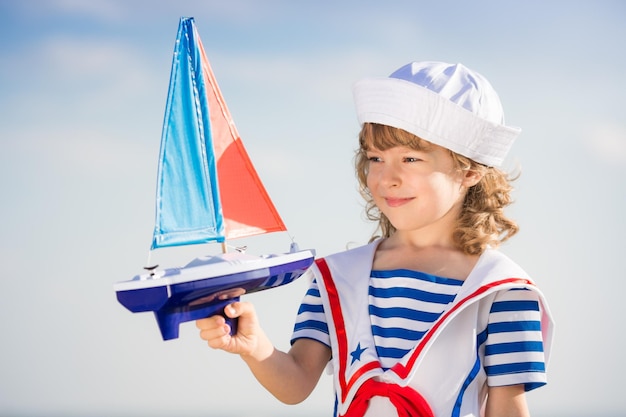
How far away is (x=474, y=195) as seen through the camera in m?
2.41

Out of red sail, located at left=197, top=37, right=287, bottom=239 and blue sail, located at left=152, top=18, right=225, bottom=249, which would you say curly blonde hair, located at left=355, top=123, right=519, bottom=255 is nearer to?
red sail, located at left=197, top=37, right=287, bottom=239

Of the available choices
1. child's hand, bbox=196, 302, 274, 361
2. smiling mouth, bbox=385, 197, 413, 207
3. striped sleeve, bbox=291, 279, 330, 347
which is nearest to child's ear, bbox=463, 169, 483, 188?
smiling mouth, bbox=385, 197, 413, 207

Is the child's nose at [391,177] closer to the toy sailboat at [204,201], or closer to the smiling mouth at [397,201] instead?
the smiling mouth at [397,201]

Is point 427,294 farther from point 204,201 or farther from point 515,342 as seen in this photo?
point 204,201

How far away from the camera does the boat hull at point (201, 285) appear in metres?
1.72

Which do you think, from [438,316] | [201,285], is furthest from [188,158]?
[438,316]

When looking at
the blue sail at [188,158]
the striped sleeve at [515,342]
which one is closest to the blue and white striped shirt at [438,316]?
the striped sleeve at [515,342]

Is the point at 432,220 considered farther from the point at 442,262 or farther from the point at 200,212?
the point at 200,212

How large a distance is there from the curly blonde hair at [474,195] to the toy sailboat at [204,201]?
380mm

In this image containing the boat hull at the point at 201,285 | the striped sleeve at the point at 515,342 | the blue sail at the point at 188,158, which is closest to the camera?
the boat hull at the point at 201,285

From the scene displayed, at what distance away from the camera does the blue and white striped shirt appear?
2.16 meters

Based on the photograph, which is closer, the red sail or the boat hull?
the boat hull

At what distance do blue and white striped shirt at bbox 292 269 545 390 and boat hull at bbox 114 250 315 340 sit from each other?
0.38 meters

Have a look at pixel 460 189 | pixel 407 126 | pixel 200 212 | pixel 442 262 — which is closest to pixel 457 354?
pixel 442 262
